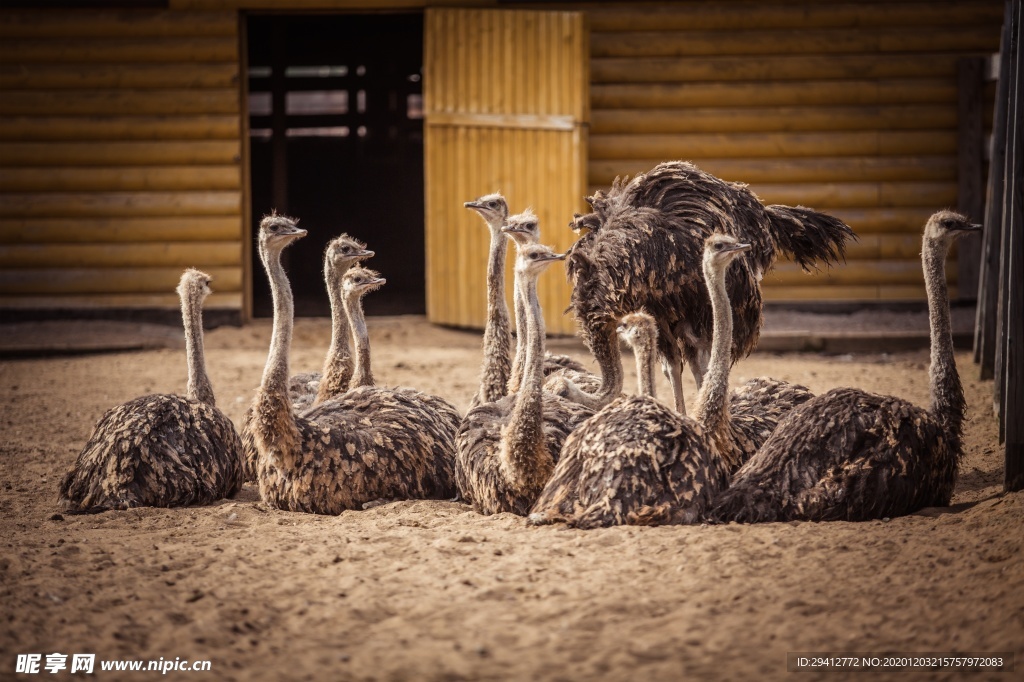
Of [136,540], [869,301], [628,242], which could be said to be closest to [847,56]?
[869,301]

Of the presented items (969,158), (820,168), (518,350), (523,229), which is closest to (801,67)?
(820,168)

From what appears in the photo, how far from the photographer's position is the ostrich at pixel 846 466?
15.8 ft

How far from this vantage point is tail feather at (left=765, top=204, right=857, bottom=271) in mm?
6562

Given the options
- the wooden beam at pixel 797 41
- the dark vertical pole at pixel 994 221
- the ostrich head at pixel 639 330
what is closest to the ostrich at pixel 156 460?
the ostrich head at pixel 639 330

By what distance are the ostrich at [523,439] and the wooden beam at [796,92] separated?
676 cm

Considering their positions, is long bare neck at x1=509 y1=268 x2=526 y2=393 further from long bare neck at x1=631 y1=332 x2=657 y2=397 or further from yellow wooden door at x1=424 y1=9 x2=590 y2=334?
yellow wooden door at x1=424 y1=9 x2=590 y2=334

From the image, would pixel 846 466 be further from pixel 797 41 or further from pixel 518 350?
pixel 797 41

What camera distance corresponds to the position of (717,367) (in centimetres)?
507

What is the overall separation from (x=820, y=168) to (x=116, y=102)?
7.05 m

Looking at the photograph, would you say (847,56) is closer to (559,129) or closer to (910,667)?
(559,129)

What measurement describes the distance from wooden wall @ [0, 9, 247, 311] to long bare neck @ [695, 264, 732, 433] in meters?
7.88

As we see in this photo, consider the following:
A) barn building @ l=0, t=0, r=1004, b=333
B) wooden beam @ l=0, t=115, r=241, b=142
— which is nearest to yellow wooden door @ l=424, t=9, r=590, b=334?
barn building @ l=0, t=0, r=1004, b=333

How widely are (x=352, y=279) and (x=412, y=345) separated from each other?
15.7ft

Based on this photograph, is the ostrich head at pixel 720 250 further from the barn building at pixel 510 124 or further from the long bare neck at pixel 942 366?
the barn building at pixel 510 124
